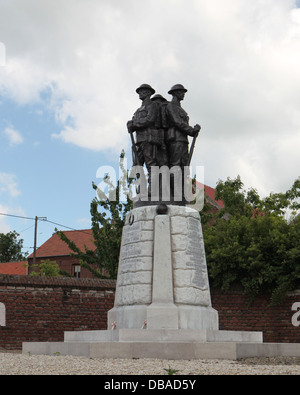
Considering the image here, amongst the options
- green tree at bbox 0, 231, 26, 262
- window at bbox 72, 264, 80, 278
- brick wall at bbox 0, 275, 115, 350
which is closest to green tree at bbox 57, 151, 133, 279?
brick wall at bbox 0, 275, 115, 350

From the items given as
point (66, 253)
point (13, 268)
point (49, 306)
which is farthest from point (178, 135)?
point (13, 268)

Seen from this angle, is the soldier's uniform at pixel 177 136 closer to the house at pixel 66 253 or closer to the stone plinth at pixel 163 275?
the stone plinth at pixel 163 275

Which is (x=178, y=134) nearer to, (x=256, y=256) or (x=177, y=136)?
(x=177, y=136)

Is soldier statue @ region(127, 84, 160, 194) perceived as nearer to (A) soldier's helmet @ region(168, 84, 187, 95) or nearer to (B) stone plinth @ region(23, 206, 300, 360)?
(A) soldier's helmet @ region(168, 84, 187, 95)

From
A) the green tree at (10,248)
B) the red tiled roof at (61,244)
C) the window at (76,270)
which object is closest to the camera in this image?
the window at (76,270)

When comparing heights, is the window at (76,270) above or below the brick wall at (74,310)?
above

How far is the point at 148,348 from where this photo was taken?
8.48m

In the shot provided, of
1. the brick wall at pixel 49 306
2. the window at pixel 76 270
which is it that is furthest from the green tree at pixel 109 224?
the window at pixel 76 270

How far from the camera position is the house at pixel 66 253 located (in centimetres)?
4162

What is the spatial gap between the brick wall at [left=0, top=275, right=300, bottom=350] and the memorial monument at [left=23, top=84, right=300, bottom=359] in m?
4.48

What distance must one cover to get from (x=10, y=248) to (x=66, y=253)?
14.7m

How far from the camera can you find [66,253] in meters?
41.7

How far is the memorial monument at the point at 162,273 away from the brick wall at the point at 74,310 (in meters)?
4.48

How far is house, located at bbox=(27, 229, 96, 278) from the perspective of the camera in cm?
4162
